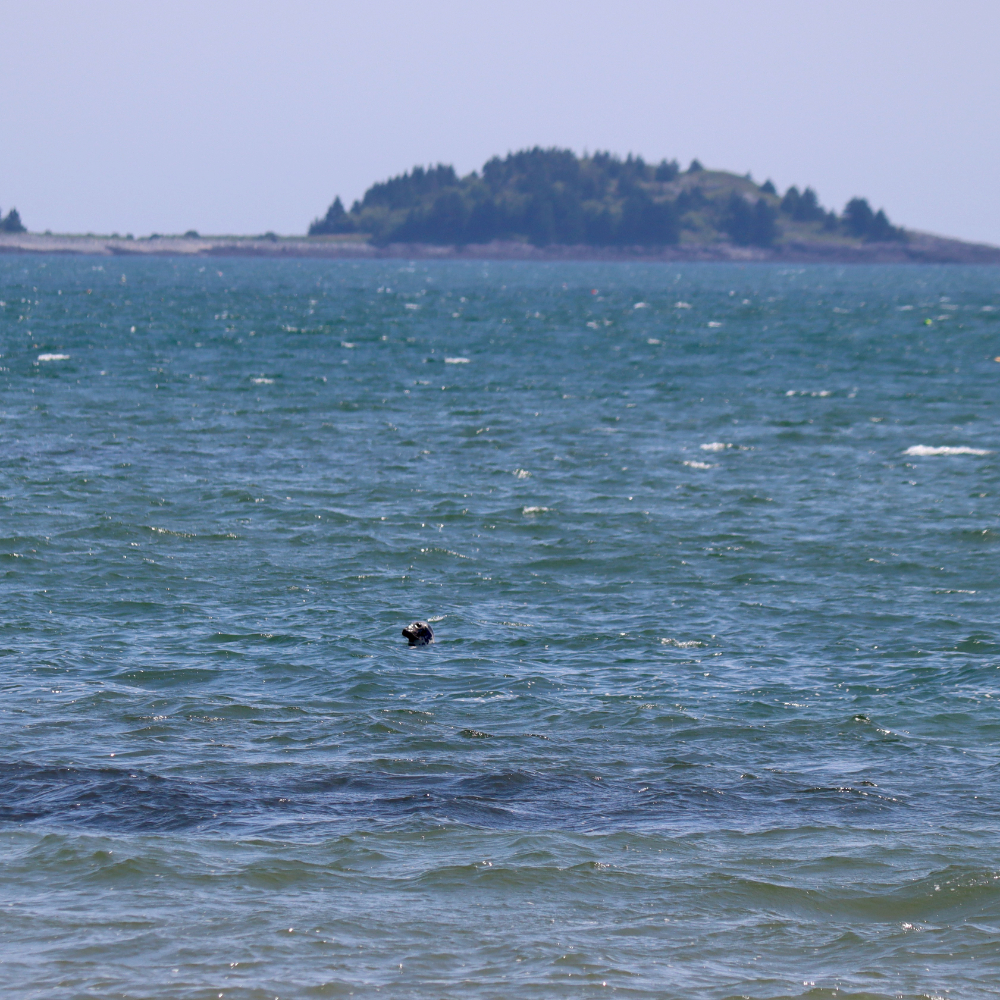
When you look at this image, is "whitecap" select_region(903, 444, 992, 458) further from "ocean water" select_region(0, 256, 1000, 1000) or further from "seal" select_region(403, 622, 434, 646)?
"seal" select_region(403, 622, 434, 646)

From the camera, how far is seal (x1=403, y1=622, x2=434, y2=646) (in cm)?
2144

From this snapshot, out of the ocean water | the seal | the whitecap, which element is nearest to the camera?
the ocean water

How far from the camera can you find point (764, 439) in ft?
148

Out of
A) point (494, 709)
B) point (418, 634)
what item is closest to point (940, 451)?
point (418, 634)

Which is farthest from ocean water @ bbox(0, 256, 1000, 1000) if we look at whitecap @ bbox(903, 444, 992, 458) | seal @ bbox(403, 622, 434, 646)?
seal @ bbox(403, 622, 434, 646)

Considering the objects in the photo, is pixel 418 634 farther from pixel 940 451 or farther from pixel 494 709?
pixel 940 451

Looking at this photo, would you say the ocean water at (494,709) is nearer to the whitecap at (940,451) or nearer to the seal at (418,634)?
the whitecap at (940,451)

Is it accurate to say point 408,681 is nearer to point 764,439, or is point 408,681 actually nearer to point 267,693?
point 267,693

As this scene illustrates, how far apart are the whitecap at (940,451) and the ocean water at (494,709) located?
0.21 metres

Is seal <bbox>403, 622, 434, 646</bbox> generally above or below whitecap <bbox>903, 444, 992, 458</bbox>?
below

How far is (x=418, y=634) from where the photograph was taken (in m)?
21.5

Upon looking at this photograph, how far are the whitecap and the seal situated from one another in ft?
82.6

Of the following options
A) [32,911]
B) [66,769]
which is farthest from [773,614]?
[32,911]

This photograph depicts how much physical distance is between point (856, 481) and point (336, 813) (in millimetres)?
26441
